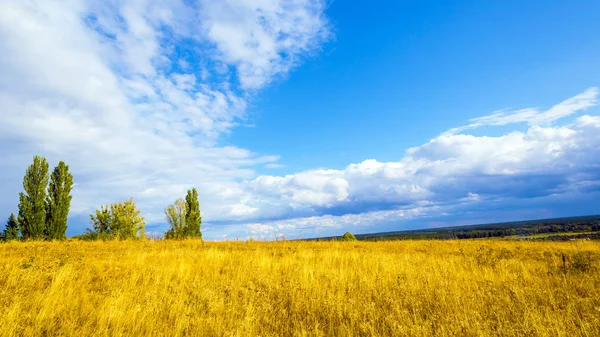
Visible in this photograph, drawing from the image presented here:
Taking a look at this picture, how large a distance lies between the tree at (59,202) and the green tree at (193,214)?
10.1 m

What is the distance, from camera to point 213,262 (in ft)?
32.7

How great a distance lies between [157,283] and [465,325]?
637cm

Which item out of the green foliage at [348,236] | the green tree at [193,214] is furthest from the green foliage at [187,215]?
the green foliage at [348,236]

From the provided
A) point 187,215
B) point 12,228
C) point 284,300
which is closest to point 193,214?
point 187,215

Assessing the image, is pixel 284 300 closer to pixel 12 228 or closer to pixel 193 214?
pixel 193 214

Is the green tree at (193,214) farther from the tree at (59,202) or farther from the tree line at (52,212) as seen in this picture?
the tree at (59,202)

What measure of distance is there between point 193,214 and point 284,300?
1034 inches

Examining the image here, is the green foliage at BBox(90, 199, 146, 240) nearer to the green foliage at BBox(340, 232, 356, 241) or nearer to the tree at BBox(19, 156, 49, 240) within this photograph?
the tree at BBox(19, 156, 49, 240)

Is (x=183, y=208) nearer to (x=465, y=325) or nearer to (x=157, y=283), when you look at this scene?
(x=157, y=283)

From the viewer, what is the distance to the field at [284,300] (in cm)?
464

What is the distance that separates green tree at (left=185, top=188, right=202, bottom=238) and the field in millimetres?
21149

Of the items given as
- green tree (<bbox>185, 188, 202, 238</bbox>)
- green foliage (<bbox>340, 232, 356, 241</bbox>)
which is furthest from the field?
green tree (<bbox>185, 188, 202, 238</bbox>)

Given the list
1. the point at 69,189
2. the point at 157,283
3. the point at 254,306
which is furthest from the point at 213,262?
the point at 69,189

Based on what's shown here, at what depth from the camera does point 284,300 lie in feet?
20.6
